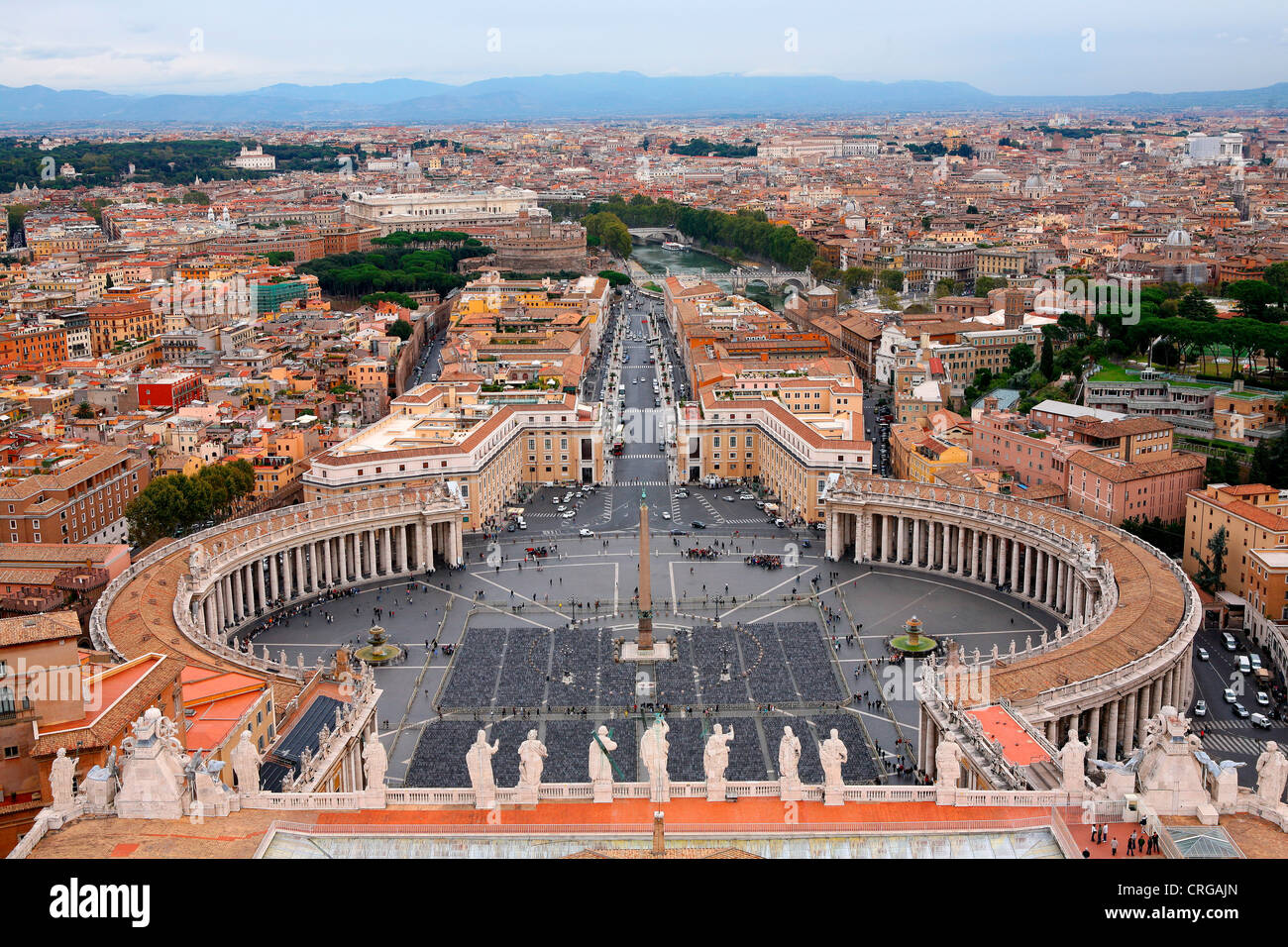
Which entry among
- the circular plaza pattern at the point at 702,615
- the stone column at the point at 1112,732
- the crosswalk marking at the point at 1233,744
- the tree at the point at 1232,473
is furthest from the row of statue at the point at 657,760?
the tree at the point at 1232,473

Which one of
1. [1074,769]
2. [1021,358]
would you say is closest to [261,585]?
[1074,769]

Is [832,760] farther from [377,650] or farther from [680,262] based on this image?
[680,262]

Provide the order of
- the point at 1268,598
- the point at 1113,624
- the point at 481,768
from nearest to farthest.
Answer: the point at 481,768 < the point at 1113,624 < the point at 1268,598

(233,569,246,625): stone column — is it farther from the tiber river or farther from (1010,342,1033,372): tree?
the tiber river

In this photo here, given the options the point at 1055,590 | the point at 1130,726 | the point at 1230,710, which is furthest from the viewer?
the point at 1055,590

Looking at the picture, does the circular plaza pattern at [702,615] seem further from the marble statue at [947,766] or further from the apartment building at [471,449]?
the marble statue at [947,766]
